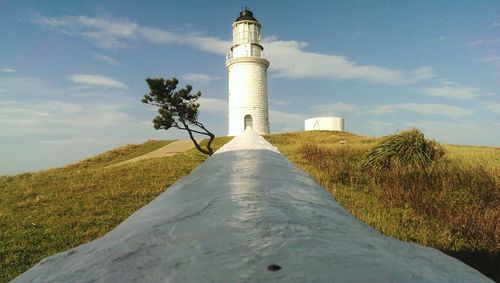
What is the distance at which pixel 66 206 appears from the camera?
11.2 metres

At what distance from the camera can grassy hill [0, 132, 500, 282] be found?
6316 millimetres

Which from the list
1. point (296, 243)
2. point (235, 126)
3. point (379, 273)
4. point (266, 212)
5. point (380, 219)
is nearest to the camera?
point (379, 273)

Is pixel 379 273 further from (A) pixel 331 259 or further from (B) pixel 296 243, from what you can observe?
(B) pixel 296 243

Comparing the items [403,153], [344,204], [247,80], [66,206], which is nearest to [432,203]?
[344,204]

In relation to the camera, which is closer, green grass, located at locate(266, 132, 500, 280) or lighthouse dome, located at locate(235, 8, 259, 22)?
green grass, located at locate(266, 132, 500, 280)

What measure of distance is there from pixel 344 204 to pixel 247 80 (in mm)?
33097

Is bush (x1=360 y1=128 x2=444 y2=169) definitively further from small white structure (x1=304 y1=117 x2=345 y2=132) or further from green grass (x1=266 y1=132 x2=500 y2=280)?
small white structure (x1=304 y1=117 x2=345 y2=132)

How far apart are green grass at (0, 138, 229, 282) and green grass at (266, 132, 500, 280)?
570 cm

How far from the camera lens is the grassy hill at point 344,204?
632cm

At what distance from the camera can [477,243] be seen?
600 cm

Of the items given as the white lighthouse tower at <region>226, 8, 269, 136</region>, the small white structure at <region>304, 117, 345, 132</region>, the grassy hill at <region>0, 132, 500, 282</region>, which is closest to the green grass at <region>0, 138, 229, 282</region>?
the grassy hill at <region>0, 132, 500, 282</region>

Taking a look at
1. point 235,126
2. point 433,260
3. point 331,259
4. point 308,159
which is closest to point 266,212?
point 331,259

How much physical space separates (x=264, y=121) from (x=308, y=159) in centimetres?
2575

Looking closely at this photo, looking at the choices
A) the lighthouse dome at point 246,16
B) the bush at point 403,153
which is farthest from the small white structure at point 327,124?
the bush at point 403,153
